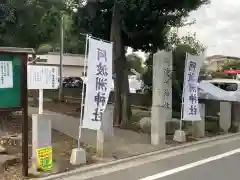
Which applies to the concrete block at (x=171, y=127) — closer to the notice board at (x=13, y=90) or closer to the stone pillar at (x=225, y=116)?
the stone pillar at (x=225, y=116)

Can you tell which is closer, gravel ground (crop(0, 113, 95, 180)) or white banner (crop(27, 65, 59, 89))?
gravel ground (crop(0, 113, 95, 180))

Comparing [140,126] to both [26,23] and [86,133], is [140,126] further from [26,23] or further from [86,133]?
[26,23]

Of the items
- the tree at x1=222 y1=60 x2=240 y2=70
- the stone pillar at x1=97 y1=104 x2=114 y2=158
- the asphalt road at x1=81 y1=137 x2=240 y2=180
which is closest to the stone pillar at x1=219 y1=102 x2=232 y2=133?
the asphalt road at x1=81 y1=137 x2=240 y2=180

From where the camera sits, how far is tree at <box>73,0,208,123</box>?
1110 centimetres

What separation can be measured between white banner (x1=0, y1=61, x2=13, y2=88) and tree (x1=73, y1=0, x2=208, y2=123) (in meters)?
5.99

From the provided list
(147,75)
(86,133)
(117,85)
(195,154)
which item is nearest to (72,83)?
(147,75)

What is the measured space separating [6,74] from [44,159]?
1797mm

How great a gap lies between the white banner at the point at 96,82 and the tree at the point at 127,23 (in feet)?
13.1

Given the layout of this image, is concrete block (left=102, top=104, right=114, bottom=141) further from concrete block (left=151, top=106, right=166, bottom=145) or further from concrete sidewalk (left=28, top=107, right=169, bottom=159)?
concrete block (left=151, top=106, right=166, bottom=145)

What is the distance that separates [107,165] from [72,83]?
2684 cm

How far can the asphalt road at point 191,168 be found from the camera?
617 cm

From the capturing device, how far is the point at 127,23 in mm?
12102

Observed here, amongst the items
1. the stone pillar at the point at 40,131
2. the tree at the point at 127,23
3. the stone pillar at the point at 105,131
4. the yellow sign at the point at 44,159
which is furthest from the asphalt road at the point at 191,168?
the tree at the point at 127,23

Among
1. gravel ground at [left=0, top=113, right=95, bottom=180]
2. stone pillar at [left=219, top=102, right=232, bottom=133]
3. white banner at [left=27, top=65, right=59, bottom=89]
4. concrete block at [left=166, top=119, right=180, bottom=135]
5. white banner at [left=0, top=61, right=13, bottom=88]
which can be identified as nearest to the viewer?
white banner at [left=0, top=61, right=13, bottom=88]
